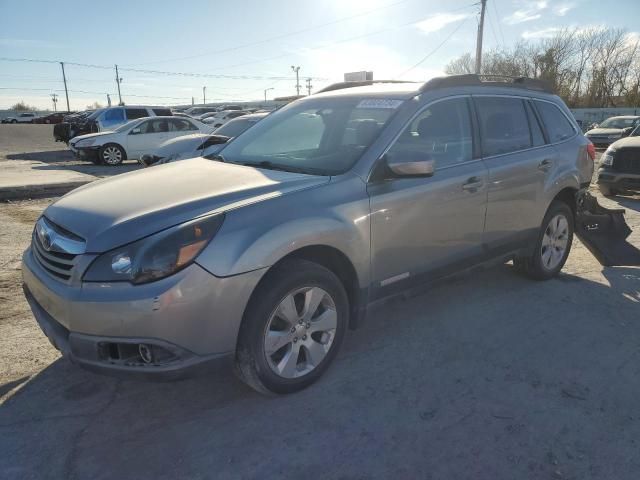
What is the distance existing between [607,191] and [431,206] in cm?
847

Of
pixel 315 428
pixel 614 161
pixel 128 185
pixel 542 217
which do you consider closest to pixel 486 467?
pixel 315 428

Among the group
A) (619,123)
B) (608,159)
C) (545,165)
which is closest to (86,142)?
(608,159)

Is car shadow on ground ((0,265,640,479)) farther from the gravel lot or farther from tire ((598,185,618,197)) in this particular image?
tire ((598,185,618,197))

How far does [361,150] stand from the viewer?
10.5ft

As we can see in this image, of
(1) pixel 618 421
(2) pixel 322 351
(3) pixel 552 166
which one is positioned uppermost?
(3) pixel 552 166

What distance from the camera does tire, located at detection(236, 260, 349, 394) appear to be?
262 cm

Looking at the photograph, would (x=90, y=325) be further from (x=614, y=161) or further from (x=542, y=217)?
(x=614, y=161)

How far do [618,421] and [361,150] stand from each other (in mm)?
2164

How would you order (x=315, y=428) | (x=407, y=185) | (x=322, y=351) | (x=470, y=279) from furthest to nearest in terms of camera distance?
(x=470, y=279) < (x=407, y=185) < (x=322, y=351) < (x=315, y=428)

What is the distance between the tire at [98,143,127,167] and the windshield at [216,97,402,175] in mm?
13822

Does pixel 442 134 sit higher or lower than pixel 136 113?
lower

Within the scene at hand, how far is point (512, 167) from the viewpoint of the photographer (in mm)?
4113

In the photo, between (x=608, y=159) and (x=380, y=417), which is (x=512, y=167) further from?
(x=608, y=159)

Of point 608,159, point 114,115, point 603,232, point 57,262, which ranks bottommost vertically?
point 603,232
